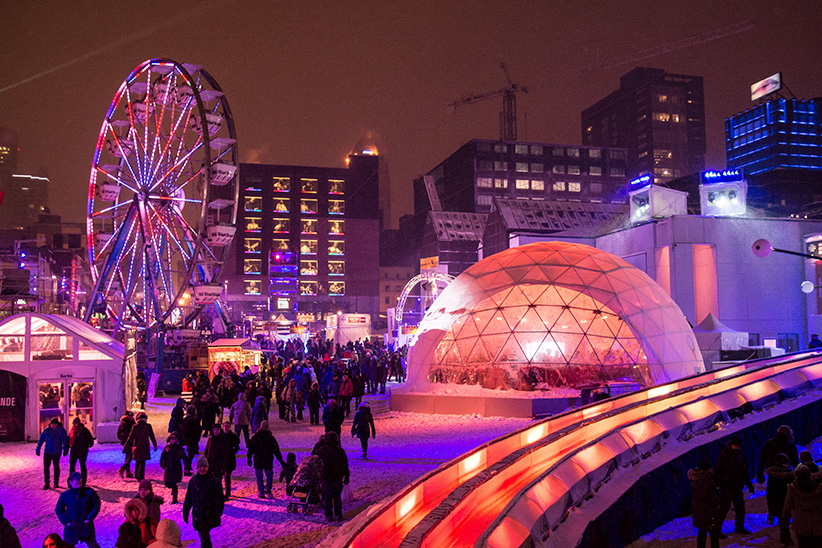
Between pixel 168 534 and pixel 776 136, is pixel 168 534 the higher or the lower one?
the lower one

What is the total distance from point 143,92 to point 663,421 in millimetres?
29507

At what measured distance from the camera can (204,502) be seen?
780 centimetres

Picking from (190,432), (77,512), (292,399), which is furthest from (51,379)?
(77,512)

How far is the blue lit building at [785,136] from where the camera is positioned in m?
118

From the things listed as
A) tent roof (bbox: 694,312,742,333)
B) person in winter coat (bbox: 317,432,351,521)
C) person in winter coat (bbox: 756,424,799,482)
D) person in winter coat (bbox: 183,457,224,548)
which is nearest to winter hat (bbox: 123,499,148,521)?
person in winter coat (bbox: 183,457,224,548)

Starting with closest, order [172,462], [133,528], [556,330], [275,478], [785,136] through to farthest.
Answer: [133,528] → [172,462] → [275,478] → [556,330] → [785,136]

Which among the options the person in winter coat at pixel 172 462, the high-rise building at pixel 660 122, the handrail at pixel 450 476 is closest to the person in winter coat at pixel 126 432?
the person in winter coat at pixel 172 462

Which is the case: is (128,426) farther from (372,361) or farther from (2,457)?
(372,361)

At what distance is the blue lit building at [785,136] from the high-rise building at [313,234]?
2898 inches

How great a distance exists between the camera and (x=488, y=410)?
20.3 meters

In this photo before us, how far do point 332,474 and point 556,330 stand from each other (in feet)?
47.9

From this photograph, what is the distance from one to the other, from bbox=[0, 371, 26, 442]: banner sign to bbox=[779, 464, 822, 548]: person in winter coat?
17843 mm

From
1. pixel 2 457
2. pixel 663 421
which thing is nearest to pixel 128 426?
pixel 2 457

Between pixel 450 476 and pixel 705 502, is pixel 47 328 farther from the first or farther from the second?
pixel 705 502
